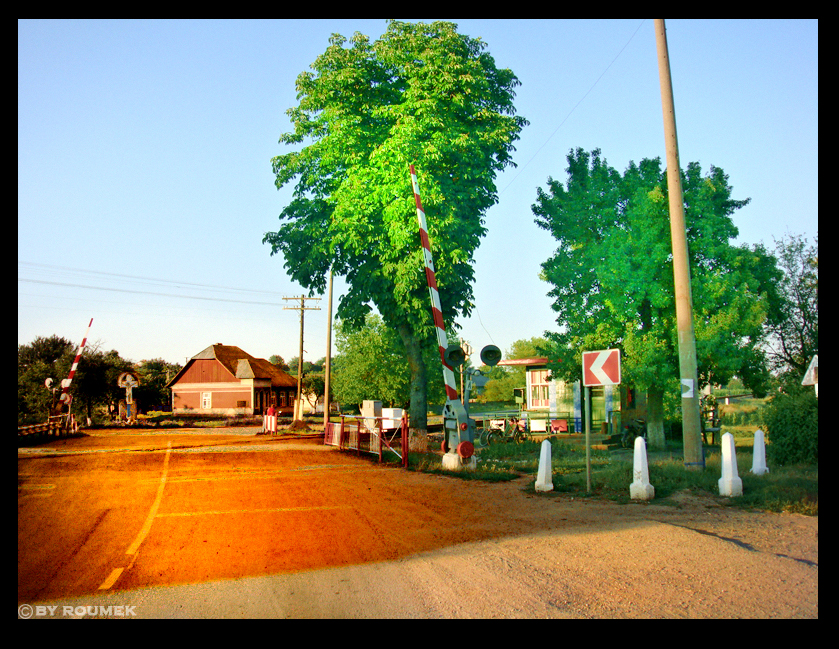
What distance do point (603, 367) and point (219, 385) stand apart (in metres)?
56.4

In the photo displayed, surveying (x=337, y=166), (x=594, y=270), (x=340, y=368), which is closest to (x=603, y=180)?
(x=594, y=270)

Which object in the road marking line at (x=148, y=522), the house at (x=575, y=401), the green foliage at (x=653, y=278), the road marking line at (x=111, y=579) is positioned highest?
the green foliage at (x=653, y=278)

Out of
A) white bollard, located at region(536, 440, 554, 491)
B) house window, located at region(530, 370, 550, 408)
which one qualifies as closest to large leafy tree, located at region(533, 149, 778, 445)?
white bollard, located at region(536, 440, 554, 491)

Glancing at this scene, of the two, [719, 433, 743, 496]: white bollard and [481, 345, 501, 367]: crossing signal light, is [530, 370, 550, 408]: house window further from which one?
[719, 433, 743, 496]: white bollard

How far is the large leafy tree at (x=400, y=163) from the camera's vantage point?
20562 mm

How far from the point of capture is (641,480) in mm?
9930

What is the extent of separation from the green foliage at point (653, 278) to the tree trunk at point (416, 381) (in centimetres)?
505

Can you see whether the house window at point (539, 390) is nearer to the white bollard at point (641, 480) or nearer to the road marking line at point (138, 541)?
the road marking line at point (138, 541)

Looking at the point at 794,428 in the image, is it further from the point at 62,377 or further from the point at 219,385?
the point at 219,385

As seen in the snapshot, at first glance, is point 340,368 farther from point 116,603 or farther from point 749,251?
point 116,603

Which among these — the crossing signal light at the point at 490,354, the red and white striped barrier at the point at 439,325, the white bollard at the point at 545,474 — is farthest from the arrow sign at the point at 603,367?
the red and white striped barrier at the point at 439,325

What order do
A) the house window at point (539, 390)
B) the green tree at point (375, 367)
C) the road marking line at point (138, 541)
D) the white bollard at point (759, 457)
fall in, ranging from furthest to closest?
1. the green tree at point (375, 367)
2. the house window at point (539, 390)
3. the white bollard at point (759, 457)
4. the road marking line at point (138, 541)

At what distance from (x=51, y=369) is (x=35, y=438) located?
15492 mm
